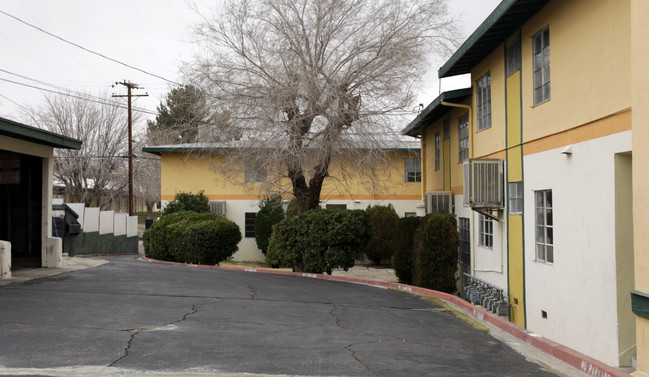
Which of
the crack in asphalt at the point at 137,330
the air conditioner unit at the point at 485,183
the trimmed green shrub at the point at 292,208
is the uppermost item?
the air conditioner unit at the point at 485,183

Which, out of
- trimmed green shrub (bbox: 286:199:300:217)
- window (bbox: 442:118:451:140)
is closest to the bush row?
window (bbox: 442:118:451:140)

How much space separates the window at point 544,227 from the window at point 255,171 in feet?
29.1

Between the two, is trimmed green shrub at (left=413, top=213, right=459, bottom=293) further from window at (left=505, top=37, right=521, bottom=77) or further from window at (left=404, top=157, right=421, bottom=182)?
window at (left=404, top=157, right=421, bottom=182)

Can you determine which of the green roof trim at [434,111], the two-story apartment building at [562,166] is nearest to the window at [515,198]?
the two-story apartment building at [562,166]

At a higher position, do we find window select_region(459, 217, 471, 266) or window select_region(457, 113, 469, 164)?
window select_region(457, 113, 469, 164)

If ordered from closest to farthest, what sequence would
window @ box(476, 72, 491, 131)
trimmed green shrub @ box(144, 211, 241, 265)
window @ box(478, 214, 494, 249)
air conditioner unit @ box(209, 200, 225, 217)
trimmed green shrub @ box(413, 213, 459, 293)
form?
window @ box(476, 72, 491, 131), window @ box(478, 214, 494, 249), trimmed green shrub @ box(413, 213, 459, 293), trimmed green shrub @ box(144, 211, 241, 265), air conditioner unit @ box(209, 200, 225, 217)

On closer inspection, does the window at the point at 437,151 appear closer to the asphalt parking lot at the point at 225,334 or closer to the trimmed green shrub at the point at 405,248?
the trimmed green shrub at the point at 405,248

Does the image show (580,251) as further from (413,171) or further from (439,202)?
(413,171)

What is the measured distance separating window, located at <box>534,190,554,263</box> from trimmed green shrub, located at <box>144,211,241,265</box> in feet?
43.6

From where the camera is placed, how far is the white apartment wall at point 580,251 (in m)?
8.48

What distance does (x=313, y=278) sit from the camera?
58.3 feet

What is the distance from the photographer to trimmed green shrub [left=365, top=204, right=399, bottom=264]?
26.6 m

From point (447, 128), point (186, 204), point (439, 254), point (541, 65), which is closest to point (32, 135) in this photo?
point (439, 254)

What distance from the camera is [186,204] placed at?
28094 mm
